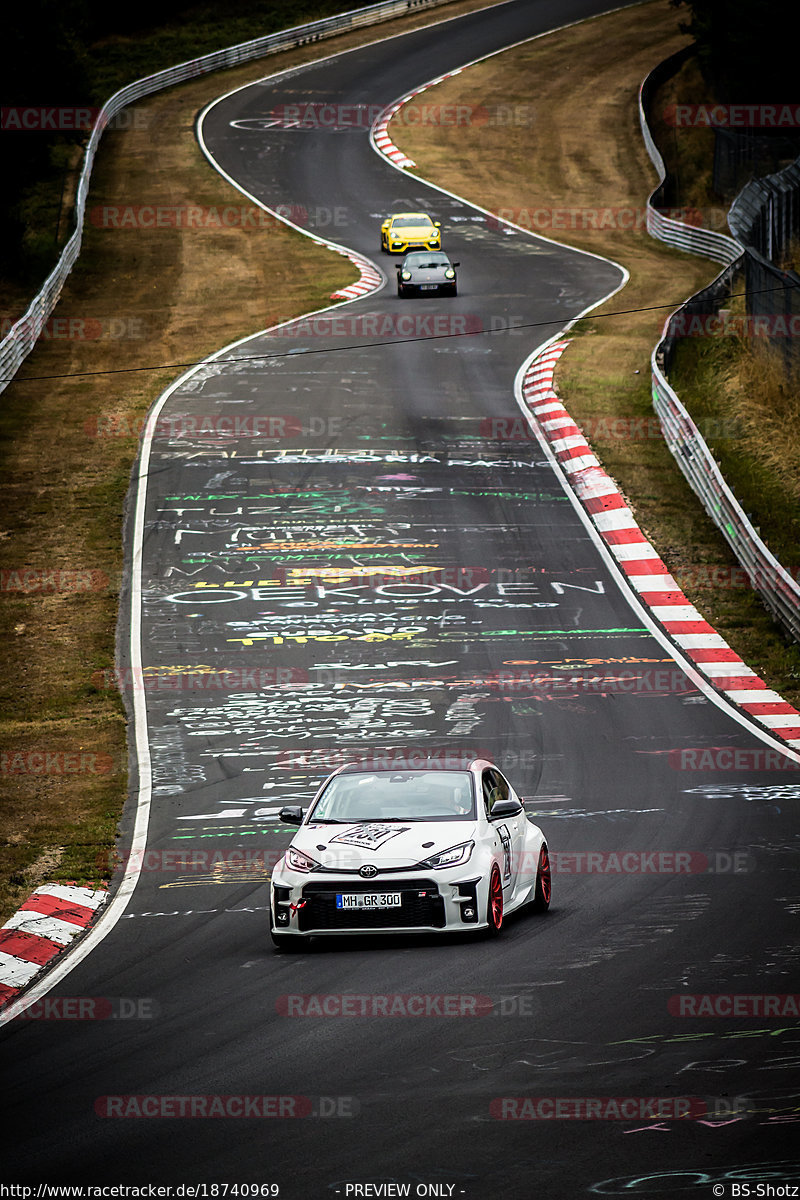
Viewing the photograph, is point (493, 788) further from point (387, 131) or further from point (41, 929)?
point (387, 131)

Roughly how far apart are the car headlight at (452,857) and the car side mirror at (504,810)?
0.37m

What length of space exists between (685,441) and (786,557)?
5496mm

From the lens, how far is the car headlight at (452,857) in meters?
11.6

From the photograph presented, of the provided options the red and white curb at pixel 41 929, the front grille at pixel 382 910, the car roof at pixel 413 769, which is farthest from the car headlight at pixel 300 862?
the red and white curb at pixel 41 929

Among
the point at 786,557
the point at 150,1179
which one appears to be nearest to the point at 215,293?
the point at 786,557

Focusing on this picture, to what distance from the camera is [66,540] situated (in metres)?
28.7

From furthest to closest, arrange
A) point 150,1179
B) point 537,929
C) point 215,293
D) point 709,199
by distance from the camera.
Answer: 1. point 709,199
2. point 215,293
3. point 537,929
4. point 150,1179

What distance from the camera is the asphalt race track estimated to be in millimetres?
7871

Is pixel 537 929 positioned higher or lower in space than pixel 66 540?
higher

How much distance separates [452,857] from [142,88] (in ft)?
228

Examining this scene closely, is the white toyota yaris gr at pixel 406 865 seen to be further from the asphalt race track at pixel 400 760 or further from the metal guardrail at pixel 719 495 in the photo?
the metal guardrail at pixel 719 495

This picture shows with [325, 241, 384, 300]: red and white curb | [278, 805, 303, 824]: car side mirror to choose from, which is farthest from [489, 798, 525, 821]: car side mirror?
[325, 241, 384, 300]: red and white curb

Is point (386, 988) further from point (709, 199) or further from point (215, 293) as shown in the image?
point (709, 199)

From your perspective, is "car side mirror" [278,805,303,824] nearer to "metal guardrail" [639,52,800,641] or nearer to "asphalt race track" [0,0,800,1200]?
"asphalt race track" [0,0,800,1200]
